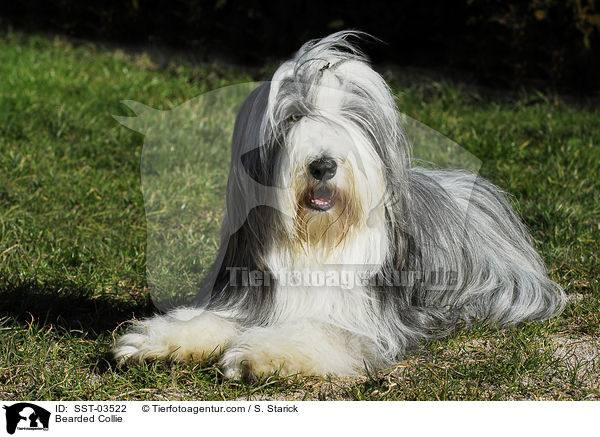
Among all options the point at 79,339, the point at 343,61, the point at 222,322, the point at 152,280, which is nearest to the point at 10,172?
the point at 152,280

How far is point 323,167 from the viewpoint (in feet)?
9.73

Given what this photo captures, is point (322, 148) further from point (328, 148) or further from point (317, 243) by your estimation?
point (317, 243)

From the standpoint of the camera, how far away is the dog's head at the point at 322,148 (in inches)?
118

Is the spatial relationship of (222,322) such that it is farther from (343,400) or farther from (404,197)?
(404,197)

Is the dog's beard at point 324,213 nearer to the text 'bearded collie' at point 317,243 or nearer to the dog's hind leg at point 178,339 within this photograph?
the text 'bearded collie' at point 317,243

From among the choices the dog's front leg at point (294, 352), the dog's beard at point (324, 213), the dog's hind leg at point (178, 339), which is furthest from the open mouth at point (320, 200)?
the dog's hind leg at point (178, 339)

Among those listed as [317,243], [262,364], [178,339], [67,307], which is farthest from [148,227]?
[262,364]

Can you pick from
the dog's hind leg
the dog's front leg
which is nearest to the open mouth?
the dog's front leg

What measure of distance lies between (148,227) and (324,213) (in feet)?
7.94

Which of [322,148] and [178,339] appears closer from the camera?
[322,148]
